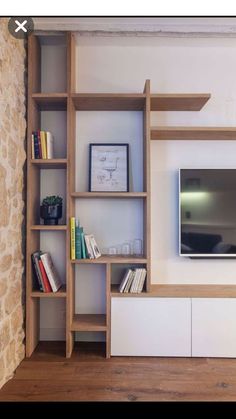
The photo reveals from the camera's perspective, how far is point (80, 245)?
83.3 inches

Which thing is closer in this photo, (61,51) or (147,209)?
(147,209)

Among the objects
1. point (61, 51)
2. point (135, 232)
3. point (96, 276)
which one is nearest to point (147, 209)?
point (135, 232)

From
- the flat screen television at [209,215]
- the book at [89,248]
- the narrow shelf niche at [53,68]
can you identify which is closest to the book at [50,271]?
the book at [89,248]

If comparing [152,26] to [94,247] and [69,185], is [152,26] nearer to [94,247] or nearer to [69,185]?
[69,185]

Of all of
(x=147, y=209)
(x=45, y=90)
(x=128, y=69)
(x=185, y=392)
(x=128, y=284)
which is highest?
(x=128, y=69)

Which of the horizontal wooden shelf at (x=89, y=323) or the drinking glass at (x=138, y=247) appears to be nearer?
the horizontal wooden shelf at (x=89, y=323)

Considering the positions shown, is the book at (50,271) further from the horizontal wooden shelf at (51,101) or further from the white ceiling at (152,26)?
the white ceiling at (152,26)

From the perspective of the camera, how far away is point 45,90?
2.37 metres

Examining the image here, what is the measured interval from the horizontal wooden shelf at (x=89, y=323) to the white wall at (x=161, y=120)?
91mm

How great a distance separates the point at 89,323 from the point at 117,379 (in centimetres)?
45

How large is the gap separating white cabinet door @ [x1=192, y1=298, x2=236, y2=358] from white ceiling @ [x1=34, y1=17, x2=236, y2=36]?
2084 millimetres

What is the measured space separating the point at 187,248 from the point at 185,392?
0.98m

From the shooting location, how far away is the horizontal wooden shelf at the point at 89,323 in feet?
6.80

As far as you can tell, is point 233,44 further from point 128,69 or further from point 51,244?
point 51,244
